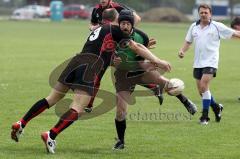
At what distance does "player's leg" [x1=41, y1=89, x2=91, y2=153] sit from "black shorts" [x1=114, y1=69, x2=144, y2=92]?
87cm

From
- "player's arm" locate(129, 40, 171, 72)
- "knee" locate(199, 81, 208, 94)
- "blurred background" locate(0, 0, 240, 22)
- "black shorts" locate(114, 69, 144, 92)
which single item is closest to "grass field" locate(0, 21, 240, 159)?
"knee" locate(199, 81, 208, 94)

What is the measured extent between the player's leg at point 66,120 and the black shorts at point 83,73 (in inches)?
3.4

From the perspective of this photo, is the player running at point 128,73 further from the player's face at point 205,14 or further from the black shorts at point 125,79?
the player's face at point 205,14

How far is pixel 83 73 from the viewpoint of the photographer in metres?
8.55

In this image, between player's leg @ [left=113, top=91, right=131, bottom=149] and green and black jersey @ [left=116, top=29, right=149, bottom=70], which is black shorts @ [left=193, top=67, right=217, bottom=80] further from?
player's leg @ [left=113, top=91, right=131, bottom=149]

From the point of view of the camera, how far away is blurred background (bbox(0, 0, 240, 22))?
227 feet

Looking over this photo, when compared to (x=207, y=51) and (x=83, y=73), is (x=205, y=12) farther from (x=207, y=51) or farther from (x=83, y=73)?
(x=83, y=73)

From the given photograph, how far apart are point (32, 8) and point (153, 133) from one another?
63.2 meters

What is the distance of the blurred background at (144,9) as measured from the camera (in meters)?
69.2

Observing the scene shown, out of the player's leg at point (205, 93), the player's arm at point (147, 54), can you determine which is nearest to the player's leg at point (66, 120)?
the player's arm at point (147, 54)

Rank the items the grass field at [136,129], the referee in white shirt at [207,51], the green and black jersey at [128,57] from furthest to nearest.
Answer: the referee in white shirt at [207,51], the green and black jersey at [128,57], the grass field at [136,129]

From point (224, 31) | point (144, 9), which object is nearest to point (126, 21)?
point (224, 31)

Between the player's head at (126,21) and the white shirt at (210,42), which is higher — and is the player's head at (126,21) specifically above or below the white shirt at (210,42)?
above

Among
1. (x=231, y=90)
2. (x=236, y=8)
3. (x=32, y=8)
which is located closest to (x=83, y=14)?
(x=32, y=8)
